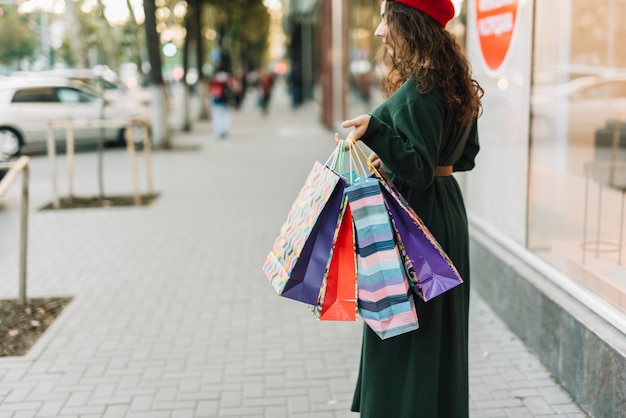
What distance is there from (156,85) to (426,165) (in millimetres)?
14245

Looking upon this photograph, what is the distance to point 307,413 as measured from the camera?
3768mm

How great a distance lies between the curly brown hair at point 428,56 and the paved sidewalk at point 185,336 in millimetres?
1812

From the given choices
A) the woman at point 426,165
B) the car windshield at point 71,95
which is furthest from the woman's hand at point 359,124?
the car windshield at point 71,95

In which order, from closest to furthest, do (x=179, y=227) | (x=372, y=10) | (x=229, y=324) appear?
(x=229, y=324), (x=179, y=227), (x=372, y=10)

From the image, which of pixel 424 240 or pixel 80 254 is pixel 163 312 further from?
pixel 424 240

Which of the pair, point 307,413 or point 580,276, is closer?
point 307,413

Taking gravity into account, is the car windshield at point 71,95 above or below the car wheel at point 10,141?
above

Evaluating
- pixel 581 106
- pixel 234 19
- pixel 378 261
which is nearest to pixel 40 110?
pixel 581 106

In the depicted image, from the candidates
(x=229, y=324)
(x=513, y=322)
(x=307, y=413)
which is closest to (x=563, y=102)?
(x=513, y=322)

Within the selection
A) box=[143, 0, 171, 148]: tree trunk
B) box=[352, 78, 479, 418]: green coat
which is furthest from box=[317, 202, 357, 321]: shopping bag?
box=[143, 0, 171, 148]: tree trunk

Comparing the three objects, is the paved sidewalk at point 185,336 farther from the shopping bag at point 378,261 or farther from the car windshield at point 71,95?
the car windshield at point 71,95

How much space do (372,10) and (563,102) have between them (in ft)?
20.3

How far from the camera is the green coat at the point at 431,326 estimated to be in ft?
8.86

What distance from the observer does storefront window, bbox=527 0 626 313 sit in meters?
4.46
